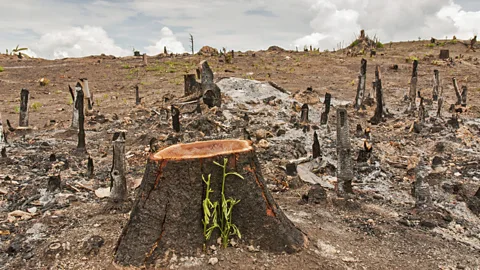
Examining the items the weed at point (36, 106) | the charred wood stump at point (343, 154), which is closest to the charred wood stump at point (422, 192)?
the charred wood stump at point (343, 154)

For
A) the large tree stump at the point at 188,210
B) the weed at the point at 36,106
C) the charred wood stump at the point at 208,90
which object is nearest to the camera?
the large tree stump at the point at 188,210

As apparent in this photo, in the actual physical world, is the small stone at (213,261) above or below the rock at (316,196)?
below

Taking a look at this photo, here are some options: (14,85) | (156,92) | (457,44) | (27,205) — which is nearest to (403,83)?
(156,92)

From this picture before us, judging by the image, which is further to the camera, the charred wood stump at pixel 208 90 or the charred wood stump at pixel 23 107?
the charred wood stump at pixel 208 90

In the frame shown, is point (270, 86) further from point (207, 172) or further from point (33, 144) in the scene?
point (207, 172)

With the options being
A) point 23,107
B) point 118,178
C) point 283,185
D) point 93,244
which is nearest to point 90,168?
point 118,178

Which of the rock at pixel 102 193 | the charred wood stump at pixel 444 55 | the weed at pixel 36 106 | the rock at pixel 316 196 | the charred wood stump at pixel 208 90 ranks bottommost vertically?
the rock at pixel 102 193

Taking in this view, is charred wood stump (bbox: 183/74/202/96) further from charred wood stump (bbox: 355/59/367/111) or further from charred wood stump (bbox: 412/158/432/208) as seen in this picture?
charred wood stump (bbox: 412/158/432/208)

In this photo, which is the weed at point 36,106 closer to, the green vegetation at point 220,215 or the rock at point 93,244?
the rock at point 93,244

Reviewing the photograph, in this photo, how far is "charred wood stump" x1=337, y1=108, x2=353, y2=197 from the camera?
5.22 m

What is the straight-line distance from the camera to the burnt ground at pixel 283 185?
148 inches

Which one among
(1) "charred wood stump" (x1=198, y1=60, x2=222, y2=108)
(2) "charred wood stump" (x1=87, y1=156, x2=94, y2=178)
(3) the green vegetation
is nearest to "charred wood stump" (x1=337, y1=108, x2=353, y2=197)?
(3) the green vegetation

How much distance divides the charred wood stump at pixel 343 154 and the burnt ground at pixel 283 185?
246mm

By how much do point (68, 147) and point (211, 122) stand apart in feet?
10.5
